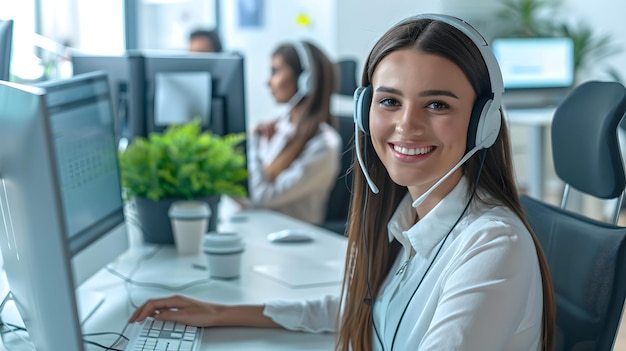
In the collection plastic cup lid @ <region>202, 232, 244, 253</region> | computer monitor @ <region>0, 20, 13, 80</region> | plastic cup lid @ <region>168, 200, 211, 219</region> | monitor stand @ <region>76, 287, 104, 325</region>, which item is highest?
computer monitor @ <region>0, 20, 13, 80</region>

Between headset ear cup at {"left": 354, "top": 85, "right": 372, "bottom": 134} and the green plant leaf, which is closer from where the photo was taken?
headset ear cup at {"left": 354, "top": 85, "right": 372, "bottom": 134}

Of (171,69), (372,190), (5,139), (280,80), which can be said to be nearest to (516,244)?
(372,190)

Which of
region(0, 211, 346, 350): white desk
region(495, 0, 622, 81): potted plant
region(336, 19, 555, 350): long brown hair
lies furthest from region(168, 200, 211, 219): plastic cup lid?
region(495, 0, 622, 81): potted plant

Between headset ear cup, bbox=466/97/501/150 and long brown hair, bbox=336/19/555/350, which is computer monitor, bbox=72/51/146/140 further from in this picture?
headset ear cup, bbox=466/97/501/150

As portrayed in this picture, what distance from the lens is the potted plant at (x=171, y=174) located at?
7.00 ft

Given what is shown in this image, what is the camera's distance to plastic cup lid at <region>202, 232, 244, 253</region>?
6.13 feet

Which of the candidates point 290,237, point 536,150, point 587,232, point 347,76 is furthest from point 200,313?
point 536,150

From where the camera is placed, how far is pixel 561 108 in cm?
148

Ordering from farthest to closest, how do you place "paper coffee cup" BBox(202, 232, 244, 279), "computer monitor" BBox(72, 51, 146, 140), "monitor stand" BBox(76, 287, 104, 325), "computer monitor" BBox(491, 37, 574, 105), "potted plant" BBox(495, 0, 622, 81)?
"potted plant" BBox(495, 0, 622, 81), "computer monitor" BBox(491, 37, 574, 105), "computer monitor" BBox(72, 51, 146, 140), "paper coffee cup" BBox(202, 232, 244, 279), "monitor stand" BBox(76, 287, 104, 325)

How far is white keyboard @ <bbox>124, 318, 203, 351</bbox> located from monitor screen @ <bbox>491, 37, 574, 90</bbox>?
14.5 feet

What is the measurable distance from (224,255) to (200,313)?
346 millimetres

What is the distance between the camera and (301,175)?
3.08m

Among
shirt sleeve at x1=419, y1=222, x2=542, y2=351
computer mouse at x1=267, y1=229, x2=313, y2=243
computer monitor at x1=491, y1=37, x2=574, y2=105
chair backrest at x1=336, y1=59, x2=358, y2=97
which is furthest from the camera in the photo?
computer monitor at x1=491, y1=37, x2=574, y2=105

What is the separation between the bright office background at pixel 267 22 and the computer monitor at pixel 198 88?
2931mm
